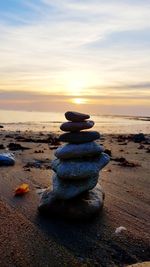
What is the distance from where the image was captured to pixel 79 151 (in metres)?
7.70

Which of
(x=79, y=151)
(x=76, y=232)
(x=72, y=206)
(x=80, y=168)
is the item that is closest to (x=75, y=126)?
(x=79, y=151)

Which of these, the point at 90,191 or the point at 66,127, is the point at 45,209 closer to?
the point at 90,191

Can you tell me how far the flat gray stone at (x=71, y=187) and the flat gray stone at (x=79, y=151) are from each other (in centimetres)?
45

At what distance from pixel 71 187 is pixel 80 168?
0.36m

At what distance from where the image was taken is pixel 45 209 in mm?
7352

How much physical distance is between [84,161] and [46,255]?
8.04ft

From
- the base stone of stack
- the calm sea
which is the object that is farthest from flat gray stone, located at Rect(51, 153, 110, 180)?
the calm sea

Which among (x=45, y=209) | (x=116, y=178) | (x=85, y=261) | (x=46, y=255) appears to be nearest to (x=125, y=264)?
(x=85, y=261)

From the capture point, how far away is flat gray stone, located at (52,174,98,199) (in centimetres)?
729

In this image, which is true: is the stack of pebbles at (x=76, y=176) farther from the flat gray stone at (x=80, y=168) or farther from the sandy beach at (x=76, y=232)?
the sandy beach at (x=76, y=232)

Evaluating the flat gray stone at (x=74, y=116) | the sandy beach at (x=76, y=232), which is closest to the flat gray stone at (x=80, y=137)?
the flat gray stone at (x=74, y=116)

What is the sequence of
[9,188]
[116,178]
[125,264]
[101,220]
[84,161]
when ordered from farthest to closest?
[116,178]
[9,188]
[84,161]
[101,220]
[125,264]

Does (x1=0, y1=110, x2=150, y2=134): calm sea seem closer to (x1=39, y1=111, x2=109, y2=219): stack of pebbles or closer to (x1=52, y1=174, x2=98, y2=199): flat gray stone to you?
(x1=39, y1=111, x2=109, y2=219): stack of pebbles

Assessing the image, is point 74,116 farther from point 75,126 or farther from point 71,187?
point 71,187
